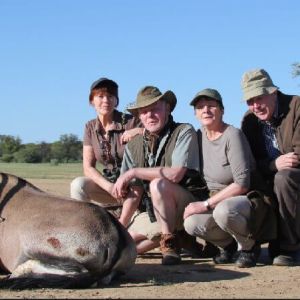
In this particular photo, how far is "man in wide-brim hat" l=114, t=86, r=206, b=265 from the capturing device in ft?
25.2

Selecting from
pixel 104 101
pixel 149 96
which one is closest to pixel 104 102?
pixel 104 101

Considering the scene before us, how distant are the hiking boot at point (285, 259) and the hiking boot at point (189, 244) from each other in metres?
1.05

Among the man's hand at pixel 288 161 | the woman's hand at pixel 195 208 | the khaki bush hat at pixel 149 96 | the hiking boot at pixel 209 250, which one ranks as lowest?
the hiking boot at pixel 209 250

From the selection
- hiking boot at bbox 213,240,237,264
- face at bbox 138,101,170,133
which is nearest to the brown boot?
hiking boot at bbox 213,240,237,264

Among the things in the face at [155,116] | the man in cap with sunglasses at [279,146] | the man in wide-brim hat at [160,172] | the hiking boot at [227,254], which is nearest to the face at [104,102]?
the man in wide-brim hat at [160,172]

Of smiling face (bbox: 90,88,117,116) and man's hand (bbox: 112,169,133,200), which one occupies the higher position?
smiling face (bbox: 90,88,117,116)

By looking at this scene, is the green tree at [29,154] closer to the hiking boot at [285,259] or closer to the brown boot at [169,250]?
the brown boot at [169,250]

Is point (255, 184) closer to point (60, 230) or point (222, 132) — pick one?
point (222, 132)

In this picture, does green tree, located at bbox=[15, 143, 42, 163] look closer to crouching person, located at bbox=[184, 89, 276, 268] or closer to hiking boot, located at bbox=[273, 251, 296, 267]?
crouching person, located at bbox=[184, 89, 276, 268]

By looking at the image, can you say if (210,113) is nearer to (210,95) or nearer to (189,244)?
(210,95)

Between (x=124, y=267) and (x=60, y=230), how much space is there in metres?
0.69

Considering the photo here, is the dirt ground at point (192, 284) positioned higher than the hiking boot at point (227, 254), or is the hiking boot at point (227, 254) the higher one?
the hiking boot at point (227, 254)

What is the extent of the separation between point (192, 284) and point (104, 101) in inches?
130

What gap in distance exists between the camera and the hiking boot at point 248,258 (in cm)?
741
